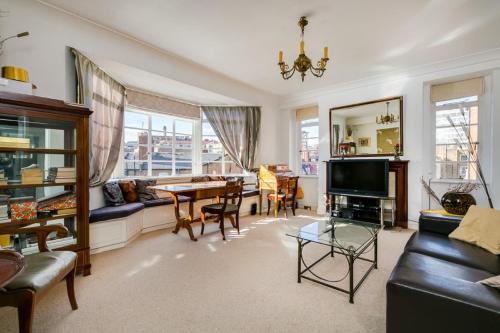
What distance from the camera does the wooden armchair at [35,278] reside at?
129 centimetres

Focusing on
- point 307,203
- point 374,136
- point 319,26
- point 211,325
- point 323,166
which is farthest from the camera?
point 307,203

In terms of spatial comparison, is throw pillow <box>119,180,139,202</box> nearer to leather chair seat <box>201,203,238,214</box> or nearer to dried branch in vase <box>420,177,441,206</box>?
leather chair seat <box>201,203,238,214</box>

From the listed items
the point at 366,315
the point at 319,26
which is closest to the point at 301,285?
the point at 366,315

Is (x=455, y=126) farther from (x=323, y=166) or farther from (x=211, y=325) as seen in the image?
(x=211, y=325)

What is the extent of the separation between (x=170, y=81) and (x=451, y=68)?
4495 mm

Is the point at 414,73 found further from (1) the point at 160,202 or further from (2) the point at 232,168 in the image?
(1) the point at 160,202

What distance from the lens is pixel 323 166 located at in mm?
5016

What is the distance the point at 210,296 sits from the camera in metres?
1.93

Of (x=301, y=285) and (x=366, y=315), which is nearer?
(x=366, y=315)

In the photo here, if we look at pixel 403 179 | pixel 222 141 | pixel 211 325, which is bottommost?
pixel 211 325

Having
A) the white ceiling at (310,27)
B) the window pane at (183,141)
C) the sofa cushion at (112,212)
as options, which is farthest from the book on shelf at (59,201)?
the window pane at (183,141)

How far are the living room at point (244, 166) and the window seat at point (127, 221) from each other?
2cm

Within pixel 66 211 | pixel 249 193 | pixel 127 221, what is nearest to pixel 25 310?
pixel 66 211

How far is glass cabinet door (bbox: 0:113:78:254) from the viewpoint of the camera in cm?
203
